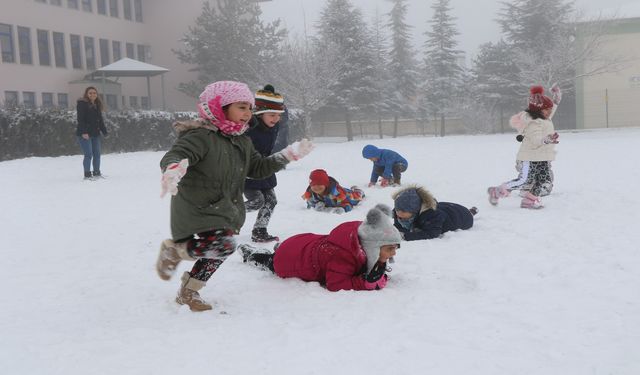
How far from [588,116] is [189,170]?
129 feet

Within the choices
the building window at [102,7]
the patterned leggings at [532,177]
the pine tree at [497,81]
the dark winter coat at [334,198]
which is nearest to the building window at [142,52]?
the building window at [102,7]

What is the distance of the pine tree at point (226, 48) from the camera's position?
1361 inches

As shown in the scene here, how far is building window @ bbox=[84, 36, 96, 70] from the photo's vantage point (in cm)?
3105

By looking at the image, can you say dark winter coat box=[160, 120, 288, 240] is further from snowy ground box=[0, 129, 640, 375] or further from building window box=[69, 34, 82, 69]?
building window box=[69, 34, 82, 69]

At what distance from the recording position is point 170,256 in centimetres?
372

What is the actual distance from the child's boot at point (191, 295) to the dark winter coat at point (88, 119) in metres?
9.22

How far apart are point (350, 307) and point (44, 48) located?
1172 inches

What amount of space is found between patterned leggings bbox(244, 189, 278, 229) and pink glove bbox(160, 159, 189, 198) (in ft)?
9.12

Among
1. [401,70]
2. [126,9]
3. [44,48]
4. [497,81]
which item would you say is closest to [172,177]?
[44,48]

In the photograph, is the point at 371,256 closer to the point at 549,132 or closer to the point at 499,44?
the point at 549,132

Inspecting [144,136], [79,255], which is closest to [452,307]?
[79,255]

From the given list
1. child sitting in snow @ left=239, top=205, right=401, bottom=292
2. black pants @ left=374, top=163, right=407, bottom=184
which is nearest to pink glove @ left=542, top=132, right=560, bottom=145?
black pants @ left=374, top=163, right=407, bottom=184

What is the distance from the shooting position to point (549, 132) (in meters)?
7.36

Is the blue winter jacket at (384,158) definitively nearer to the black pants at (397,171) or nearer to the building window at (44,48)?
the black pants at (397,171)
